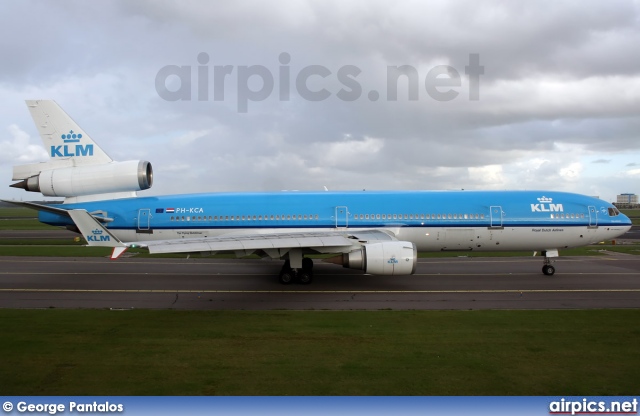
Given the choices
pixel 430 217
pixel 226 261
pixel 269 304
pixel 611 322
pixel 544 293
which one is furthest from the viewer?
pixel 226 261

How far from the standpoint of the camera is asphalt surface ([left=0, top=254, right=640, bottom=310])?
15.8 metres

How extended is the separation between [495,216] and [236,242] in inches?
488

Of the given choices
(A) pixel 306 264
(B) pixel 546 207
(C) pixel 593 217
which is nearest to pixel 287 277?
(A) pixel 306 264

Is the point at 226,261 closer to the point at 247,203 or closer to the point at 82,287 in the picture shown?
the point at 247,203

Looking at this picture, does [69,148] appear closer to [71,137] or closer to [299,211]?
[71,137]

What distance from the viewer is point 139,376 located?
8.87m

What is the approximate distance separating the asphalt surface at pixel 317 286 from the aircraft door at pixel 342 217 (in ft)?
8.25

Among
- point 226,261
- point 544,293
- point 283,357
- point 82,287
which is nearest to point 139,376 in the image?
point 283,357

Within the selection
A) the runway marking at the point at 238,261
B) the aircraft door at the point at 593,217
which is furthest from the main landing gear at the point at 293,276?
the aircraft door at the point at 593,217

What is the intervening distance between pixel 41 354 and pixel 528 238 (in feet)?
65.6

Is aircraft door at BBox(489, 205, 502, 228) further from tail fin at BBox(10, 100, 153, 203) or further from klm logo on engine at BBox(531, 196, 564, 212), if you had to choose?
tail fin at BBox(10, 100, 153, 203)

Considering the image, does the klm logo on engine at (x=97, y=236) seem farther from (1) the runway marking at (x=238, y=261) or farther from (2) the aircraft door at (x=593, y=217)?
(2) the aircraft door at (x=593, y=217)

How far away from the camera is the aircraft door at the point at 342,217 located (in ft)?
70.2

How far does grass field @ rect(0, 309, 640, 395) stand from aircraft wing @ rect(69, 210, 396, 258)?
225 cm
